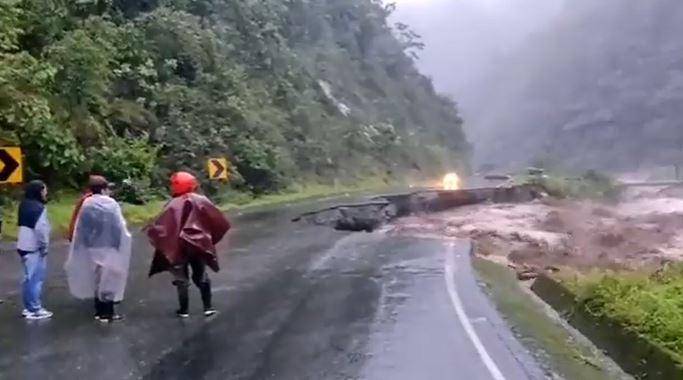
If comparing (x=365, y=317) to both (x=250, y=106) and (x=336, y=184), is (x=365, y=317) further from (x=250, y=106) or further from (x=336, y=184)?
(x=336, y=184)

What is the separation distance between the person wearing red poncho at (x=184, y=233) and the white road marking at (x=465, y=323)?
2895 millimetres

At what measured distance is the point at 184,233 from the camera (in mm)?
10352

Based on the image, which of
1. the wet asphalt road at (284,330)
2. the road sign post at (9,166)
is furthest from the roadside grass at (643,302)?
the road sign post at (9,166)

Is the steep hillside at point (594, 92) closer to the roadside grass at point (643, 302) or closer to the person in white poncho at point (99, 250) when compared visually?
the roadside grass at point (643, 302)

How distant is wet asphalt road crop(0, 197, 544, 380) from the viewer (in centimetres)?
825

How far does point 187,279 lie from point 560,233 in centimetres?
1925

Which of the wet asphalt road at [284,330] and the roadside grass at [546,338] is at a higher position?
the wet asphalt road at [284,330]

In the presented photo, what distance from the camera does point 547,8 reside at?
161 m

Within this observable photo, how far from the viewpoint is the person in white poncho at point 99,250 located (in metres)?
10.3

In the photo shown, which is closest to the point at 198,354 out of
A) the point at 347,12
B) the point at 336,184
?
the point at 336,184

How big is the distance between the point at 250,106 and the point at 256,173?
3.63 m

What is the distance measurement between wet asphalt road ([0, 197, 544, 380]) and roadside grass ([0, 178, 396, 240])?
3.13 metres

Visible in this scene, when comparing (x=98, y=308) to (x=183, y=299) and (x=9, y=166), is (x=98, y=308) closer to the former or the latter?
(x=183, y=299)

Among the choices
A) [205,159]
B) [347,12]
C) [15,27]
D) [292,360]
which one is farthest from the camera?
[347,12]
